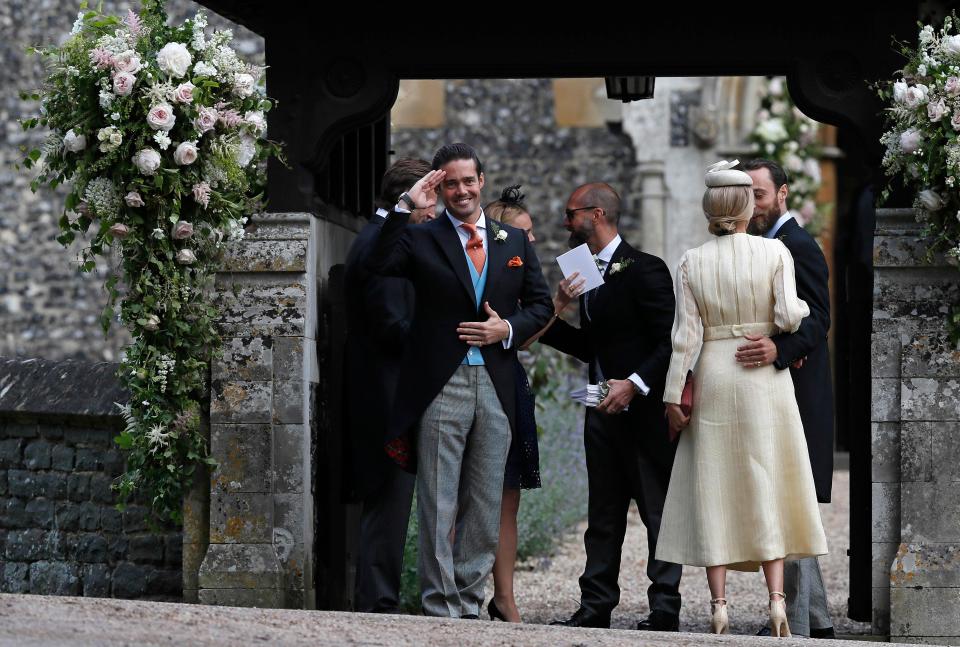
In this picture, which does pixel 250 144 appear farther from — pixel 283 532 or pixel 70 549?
pixel 70 549

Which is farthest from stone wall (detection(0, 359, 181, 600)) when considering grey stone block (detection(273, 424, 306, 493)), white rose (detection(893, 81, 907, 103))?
white rose (detection(893, 81, 907, 103))

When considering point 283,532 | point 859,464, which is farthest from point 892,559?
point 283,532

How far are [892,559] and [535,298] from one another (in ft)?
5.55

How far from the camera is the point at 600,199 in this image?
21.7 ft

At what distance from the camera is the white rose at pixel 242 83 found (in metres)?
6.42

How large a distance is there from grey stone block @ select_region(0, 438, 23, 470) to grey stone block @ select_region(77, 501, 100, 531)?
49cm

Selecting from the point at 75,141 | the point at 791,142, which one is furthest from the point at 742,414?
the point at 791,142

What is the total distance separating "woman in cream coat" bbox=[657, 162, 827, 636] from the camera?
5.75 metres

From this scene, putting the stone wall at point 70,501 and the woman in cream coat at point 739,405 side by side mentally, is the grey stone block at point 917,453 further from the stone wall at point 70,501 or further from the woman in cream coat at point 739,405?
the stone wall at point 70,501

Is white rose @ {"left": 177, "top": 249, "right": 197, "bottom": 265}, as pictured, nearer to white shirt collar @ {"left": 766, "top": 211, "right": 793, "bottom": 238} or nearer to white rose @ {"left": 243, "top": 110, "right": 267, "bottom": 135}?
white rose @ {"left": 243, "top": 110, "right": 267, "bottom": 135}

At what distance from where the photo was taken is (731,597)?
28.6ft

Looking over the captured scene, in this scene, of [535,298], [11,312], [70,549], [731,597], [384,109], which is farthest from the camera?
[11,312]

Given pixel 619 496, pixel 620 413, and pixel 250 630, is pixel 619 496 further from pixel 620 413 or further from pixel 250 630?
pixel 250 630

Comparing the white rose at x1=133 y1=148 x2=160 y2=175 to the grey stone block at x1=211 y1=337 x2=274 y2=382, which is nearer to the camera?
the white rose at x1=133 y1=148 x2=160 y2=175
